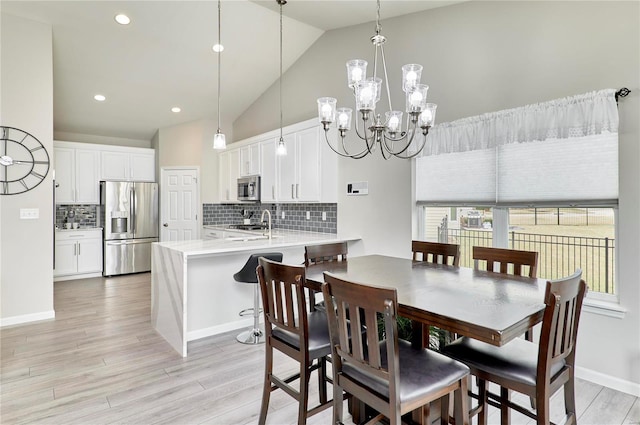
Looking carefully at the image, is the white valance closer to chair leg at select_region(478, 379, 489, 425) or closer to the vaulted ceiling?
the vaulted ceiling

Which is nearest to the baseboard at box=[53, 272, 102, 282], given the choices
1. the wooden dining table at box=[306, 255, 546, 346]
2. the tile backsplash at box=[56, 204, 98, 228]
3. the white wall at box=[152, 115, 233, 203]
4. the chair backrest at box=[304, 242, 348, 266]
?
the tile backsplash at box=[56, 204, 98, 228]

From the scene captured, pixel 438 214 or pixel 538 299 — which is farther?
pixel 438 214

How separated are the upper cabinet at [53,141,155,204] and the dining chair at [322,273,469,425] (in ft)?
21.0

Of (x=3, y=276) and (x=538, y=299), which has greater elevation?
(x=538, y=299)

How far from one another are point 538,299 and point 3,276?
495 cm

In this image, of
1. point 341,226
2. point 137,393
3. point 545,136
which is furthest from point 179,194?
point 545,136

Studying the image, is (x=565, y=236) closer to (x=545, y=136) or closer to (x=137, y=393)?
(x=545, y=136)

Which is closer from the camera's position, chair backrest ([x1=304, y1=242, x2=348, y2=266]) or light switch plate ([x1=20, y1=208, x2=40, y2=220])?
chair backrest ([x1=304, y1=242, x2=348, y2=266])

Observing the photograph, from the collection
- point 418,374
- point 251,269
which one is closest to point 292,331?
point 418,374

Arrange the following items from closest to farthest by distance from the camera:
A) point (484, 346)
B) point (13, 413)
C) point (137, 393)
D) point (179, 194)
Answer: point (484, 346) → point (13, 413) → point (137, 393) → point (179, 194)

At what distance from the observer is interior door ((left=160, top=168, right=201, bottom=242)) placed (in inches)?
262

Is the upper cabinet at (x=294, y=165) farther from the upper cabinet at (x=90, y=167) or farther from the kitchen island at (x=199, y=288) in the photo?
the upper cabinet at (x=90, y=167)

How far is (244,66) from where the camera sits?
17.2ft

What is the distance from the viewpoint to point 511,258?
2438 mm
